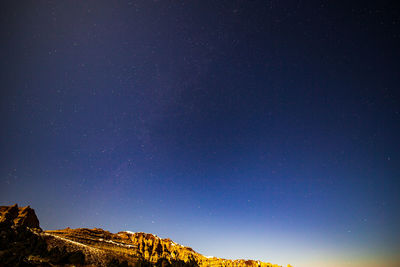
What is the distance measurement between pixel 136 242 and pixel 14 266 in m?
77.8

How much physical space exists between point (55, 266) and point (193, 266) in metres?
68.1

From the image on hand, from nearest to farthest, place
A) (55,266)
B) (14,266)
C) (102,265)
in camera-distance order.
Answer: (14,266)
(55,266)
(102,265)

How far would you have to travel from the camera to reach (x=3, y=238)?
35.3m

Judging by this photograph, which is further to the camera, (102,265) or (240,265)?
(240,265)

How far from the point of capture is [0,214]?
243 ft

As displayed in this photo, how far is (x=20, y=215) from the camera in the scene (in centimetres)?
8044

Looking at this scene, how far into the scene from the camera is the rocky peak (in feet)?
244

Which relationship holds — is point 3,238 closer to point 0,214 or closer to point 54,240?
point 54,240

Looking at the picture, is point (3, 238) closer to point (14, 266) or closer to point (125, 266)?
point (14, 266)

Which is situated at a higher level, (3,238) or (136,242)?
(3,238)

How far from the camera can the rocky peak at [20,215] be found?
244ft

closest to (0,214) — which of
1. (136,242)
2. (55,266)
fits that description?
(136,242)

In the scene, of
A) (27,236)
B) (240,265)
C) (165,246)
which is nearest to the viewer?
(27,236)

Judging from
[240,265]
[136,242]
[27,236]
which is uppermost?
[27,236]
